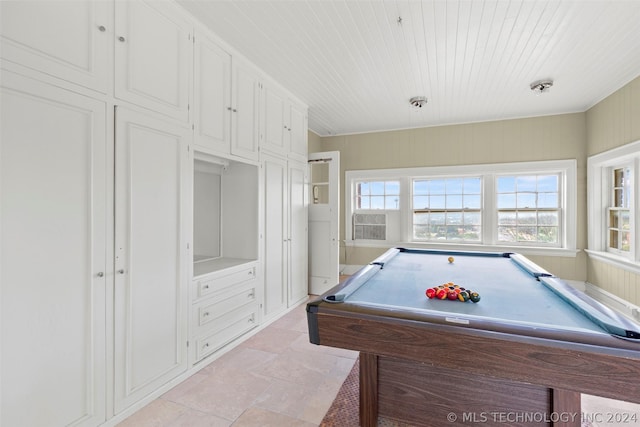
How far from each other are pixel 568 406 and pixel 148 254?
2.30 metres

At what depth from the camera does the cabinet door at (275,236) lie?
3191mm

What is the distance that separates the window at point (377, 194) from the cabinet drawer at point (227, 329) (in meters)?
3.12

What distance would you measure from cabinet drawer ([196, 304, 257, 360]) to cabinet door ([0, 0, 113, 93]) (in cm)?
187

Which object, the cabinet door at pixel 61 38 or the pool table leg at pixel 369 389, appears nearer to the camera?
the cabinet door at pixel 61 38

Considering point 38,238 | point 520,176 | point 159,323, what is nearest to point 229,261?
point 159,323

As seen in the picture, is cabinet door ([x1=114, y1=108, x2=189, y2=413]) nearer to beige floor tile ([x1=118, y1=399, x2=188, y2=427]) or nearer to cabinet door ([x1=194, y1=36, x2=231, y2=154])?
beige floor tile ([x1=118, y1=399, x2=188, y2=427])

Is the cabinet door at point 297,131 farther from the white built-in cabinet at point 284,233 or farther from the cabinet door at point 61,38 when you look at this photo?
the cabinet door at point 61,38

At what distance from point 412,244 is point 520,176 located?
194cm

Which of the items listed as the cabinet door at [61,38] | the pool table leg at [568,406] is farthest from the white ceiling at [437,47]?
the pool table leg at [568,406]

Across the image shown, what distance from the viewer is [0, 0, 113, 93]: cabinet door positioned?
4.26ft

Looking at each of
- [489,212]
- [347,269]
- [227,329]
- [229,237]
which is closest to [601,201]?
[489,212]

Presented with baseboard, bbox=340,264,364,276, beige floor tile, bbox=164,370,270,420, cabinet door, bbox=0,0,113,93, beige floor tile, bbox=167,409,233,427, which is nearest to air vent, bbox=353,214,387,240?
baseboard, bbox=340,264,364,276

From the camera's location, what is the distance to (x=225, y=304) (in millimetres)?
2582

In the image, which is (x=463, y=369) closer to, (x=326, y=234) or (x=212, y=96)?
(x=212, y=96)
